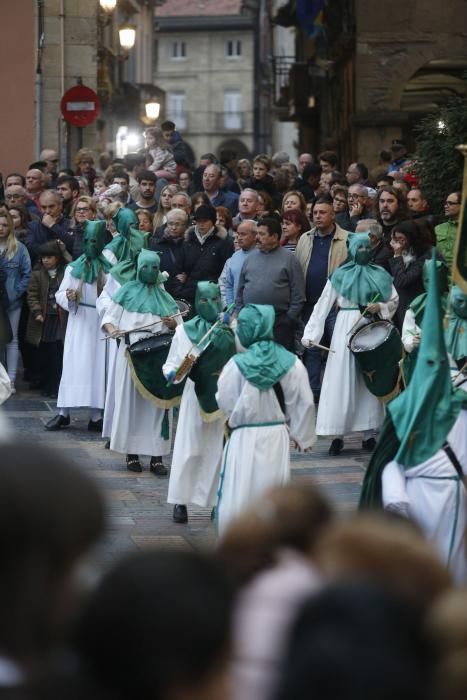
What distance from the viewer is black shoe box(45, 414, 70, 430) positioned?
15.1 metres

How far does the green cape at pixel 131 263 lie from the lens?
13.7m

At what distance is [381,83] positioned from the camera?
25.4 m

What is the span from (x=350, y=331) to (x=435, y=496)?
5922 mm

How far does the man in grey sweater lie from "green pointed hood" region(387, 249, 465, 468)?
6566mm

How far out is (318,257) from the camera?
15461 mm

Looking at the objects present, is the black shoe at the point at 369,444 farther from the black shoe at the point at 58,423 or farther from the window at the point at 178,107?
the window at the point at 178,107

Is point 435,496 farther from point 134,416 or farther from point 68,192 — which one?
point 68,192

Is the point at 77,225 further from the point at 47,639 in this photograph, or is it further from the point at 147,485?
the point at 47,639

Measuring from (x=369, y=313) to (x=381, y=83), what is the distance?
40.6 ft

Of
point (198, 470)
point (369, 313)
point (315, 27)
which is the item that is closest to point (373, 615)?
point (198, 470)

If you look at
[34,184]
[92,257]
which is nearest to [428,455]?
[92,257]

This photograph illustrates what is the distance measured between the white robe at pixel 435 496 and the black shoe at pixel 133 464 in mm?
5521

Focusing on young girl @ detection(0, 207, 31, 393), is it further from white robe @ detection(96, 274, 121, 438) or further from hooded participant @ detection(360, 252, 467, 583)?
hooded participant @ detection(360, 252, 467, 583)

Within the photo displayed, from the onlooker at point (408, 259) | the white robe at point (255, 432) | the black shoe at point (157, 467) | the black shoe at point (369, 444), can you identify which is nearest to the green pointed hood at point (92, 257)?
the black shoe at point (157, 467)
